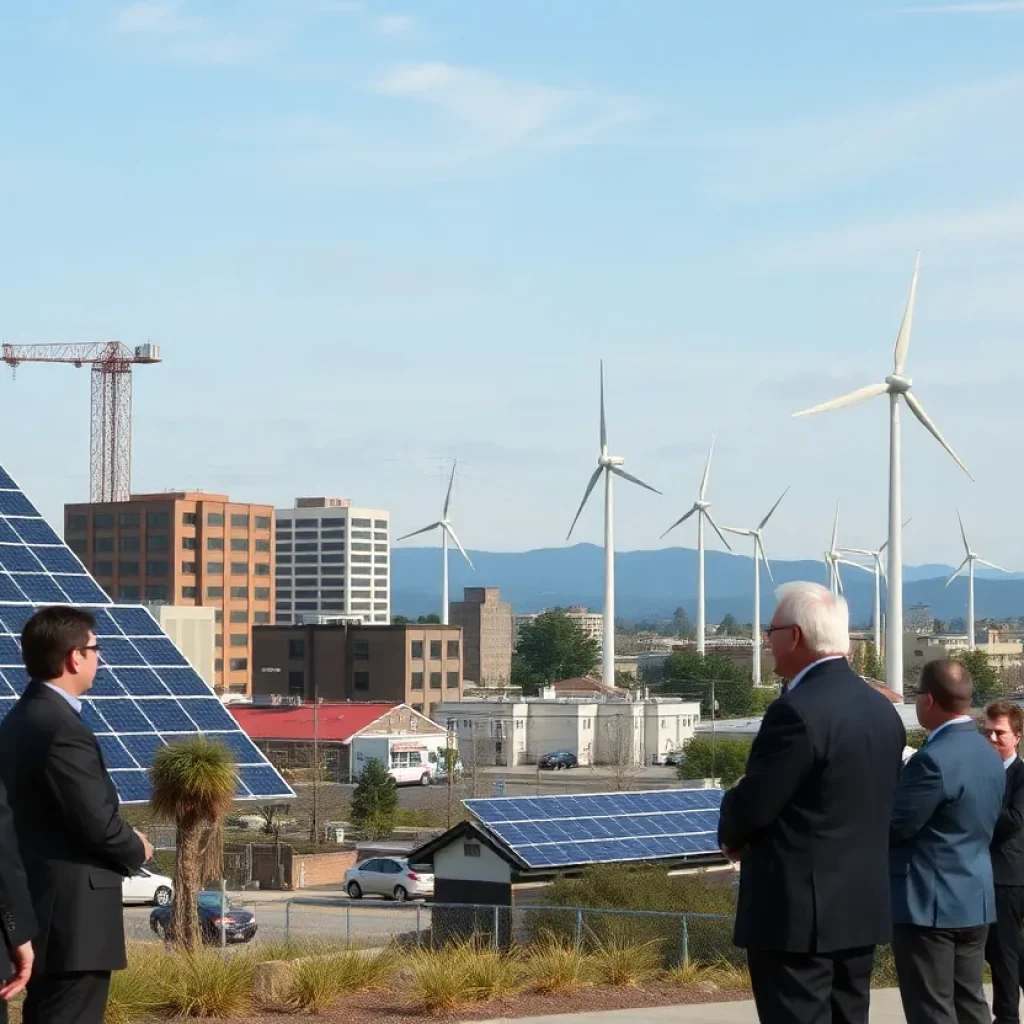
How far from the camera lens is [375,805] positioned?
7044cm

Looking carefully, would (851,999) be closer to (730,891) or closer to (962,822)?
(962,822)

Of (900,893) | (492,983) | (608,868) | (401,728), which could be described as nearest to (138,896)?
(608,868)

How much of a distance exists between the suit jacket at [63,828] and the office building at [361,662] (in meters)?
129

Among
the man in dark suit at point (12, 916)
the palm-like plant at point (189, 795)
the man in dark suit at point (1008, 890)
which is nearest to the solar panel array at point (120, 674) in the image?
the palm-like plant at point (189, 795)

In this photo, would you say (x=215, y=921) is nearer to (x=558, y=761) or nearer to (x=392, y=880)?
(x=392, y=880)

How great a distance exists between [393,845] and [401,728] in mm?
35932

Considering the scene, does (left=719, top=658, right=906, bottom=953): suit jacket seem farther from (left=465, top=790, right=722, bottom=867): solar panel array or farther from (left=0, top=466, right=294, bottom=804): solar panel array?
(left=465, top=790, right=722, bottom=867): solar panel array

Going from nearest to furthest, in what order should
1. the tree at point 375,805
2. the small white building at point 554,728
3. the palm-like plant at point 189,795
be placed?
the palm-like plant at point 189,795
the tree at point 375,805
the small white building at point 554,728

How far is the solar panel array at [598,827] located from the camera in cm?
2939

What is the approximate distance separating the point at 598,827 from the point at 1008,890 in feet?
69.0

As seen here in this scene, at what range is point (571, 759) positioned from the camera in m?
114

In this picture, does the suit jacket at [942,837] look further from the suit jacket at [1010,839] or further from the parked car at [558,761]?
the parked car at [558,761]

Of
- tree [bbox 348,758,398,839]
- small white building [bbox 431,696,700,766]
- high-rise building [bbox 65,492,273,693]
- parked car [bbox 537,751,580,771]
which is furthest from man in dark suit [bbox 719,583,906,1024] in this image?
high-rise building [bbox 65,492,273,693]

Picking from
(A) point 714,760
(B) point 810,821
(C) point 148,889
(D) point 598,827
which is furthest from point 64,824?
(A) point 714,760
